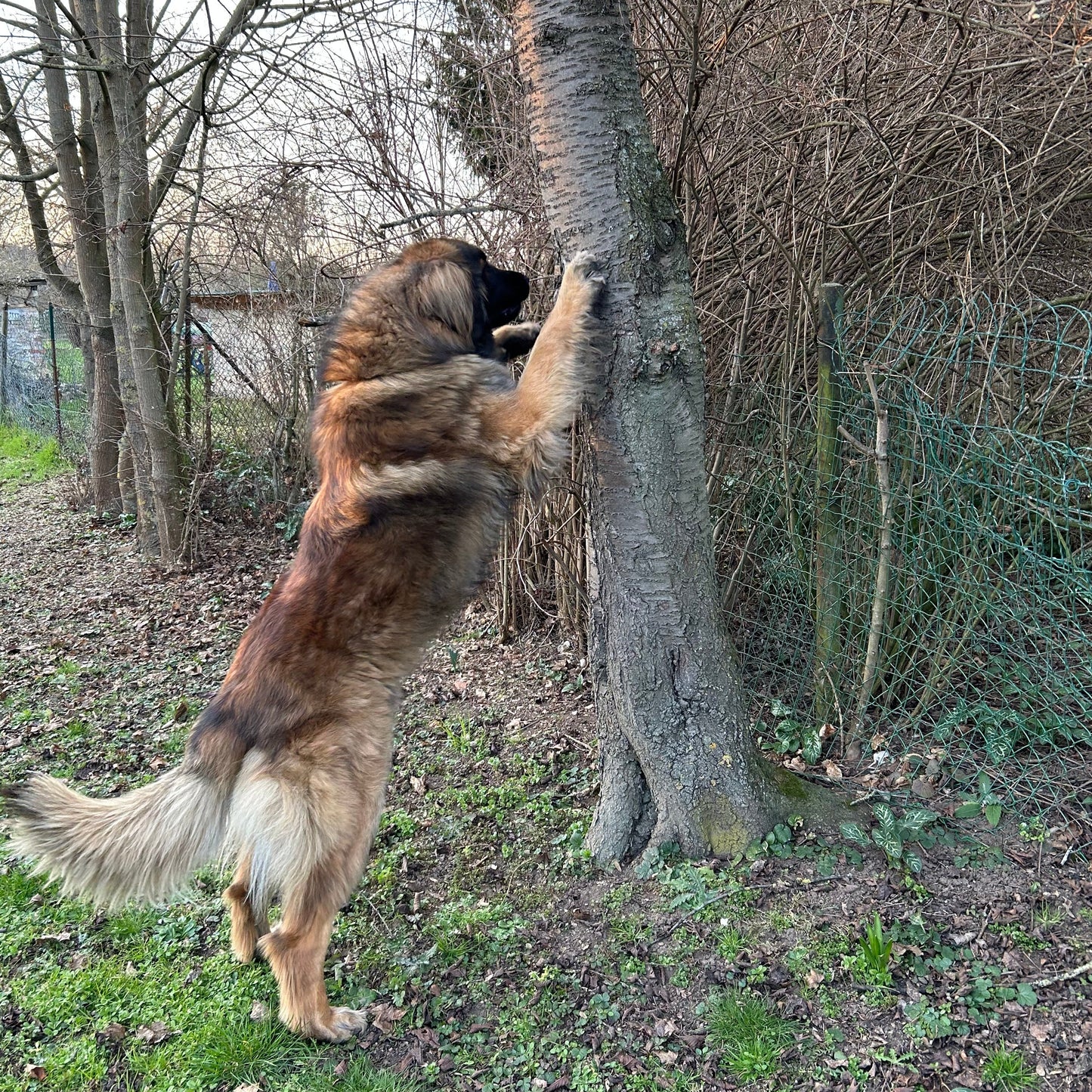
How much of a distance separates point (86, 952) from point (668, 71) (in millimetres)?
4231

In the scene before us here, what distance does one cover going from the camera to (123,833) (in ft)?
8.29

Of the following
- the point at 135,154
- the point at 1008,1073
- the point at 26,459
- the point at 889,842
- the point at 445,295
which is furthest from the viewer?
the point at 26,459

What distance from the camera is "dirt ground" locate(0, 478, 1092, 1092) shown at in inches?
89.2

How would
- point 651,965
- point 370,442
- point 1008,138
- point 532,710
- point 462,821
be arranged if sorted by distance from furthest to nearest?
1. point 532,710
2. point 462,821
3. point 1008,138
4. point 370,442
5. point 651,965

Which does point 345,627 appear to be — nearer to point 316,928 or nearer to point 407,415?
point 407,415

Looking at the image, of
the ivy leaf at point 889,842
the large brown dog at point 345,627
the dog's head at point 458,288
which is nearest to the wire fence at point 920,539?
the ivy leaf at point 889,842

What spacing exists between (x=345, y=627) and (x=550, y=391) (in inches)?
42.2

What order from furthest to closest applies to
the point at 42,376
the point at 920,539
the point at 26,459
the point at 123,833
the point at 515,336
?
the point at 42,376 → the point at 26,459 → the point at 515,336 → the point at 920,539 → the point at 123,833

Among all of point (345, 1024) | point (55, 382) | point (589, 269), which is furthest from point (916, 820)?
point (55, 382)

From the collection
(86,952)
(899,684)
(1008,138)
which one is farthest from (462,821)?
(1008,138)

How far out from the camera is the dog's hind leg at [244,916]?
284cm

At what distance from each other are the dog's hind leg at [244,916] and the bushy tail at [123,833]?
29 cm

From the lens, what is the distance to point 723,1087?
223cm

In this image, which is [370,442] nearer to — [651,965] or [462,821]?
[462,821]
